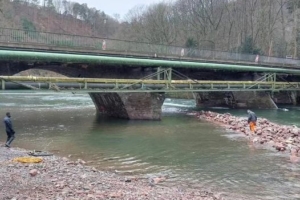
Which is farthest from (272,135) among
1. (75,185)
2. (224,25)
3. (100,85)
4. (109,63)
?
(224,25)

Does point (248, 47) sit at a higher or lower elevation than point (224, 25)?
lower

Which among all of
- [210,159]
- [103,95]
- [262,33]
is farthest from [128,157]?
[262,33]

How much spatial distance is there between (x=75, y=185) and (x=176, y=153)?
635 cm

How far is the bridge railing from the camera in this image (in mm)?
22734

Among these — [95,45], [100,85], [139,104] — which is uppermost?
[95,45]

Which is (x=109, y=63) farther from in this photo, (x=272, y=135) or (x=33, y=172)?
(x=33, y=172)

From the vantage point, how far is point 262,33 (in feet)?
191

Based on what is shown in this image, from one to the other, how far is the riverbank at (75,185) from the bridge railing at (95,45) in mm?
13136

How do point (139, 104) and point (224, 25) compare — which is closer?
point (139, 104)

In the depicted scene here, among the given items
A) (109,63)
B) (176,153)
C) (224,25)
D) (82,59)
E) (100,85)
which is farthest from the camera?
(224,25)

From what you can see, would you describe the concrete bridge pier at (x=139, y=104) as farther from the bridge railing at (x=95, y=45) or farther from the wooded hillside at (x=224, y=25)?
the wooded hillside at (x=224, y=25)

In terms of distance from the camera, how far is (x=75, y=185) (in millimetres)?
8695

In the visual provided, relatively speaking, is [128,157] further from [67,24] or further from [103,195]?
[67,24]

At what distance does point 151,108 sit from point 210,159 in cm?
1198
